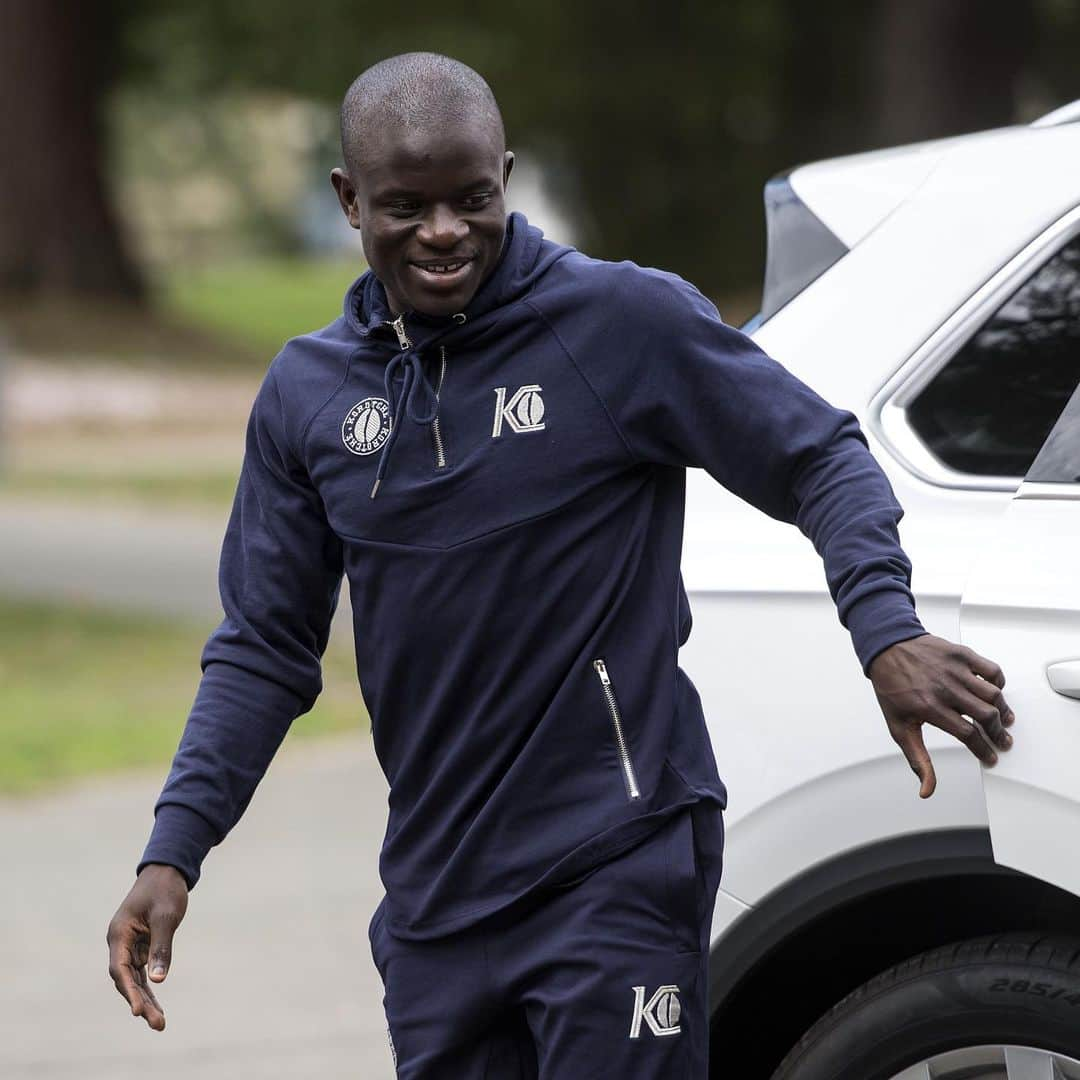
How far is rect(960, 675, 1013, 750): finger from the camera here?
7.50 feet

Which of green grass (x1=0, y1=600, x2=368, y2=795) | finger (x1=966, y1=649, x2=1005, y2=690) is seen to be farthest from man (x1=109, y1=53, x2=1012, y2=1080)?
green grass (x1=0, y1=600, x2=368, y2=795)

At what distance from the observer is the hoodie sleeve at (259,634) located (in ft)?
8.81

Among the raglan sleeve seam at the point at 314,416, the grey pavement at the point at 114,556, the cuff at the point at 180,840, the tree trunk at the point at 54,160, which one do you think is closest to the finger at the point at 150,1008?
the cuff at the point at 180,840

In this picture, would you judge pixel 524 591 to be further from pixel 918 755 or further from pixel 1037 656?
pixel 1037 656

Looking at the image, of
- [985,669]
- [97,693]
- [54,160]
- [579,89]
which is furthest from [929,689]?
[54,160]

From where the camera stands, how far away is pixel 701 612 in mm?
2967

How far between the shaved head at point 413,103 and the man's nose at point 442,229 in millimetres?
99

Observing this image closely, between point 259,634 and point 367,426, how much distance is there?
1.09 ft

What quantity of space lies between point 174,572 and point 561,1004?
10.1m

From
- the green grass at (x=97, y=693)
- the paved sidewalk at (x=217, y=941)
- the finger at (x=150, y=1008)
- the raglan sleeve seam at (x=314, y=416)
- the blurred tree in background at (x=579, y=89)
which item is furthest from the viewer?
the blurred tree in background at (x=579, y=89)

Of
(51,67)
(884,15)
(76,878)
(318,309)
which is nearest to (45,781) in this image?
(76,878)

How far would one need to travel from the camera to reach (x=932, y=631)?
278 centimetres

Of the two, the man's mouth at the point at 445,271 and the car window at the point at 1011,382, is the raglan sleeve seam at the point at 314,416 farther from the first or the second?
the car window at the point at 1011,382

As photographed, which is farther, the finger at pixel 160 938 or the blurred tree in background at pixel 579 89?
the blurred tree in background at pixel 579 89
